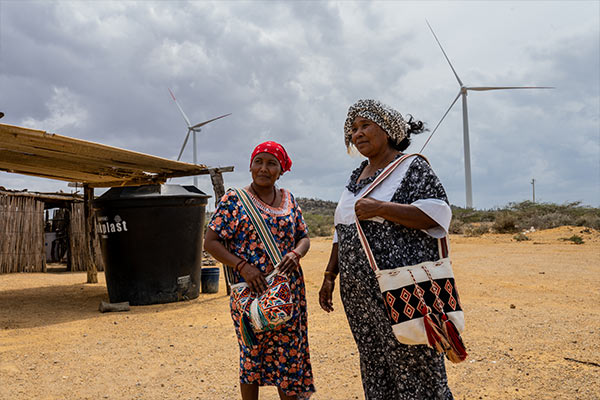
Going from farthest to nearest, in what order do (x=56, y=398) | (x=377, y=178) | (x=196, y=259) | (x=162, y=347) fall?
(x=196, y=259) < (x=162, y=347) < (x=56, y=398) < (x=377, y=178)

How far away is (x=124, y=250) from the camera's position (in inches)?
264

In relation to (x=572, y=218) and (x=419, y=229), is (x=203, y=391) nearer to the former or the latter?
(x=419, y=229)

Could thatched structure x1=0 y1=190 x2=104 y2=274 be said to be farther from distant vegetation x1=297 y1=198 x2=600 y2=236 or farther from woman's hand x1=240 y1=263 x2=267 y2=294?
distant vegetation x1=297 y1=198 x2=600 y2=236

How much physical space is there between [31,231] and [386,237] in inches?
479

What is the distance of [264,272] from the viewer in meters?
2.29

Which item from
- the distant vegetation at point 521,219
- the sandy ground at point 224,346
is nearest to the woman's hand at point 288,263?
the sandy ground at point 224,346

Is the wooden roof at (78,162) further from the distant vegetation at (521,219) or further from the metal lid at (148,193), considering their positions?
the distant vegetation at (521,219)

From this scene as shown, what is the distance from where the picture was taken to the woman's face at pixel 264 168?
2.41 meters

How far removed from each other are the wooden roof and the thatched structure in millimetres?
3291

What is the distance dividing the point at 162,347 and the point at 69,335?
1.33 meters

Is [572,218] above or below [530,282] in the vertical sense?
above

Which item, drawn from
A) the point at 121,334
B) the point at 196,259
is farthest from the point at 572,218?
the point at 121,334

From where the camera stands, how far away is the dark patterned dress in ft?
6.20

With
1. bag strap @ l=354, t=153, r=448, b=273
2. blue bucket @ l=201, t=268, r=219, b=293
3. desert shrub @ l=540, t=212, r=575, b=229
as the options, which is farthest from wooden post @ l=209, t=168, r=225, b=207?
desert shrub @ l=540, t=212, r=575, b=229
